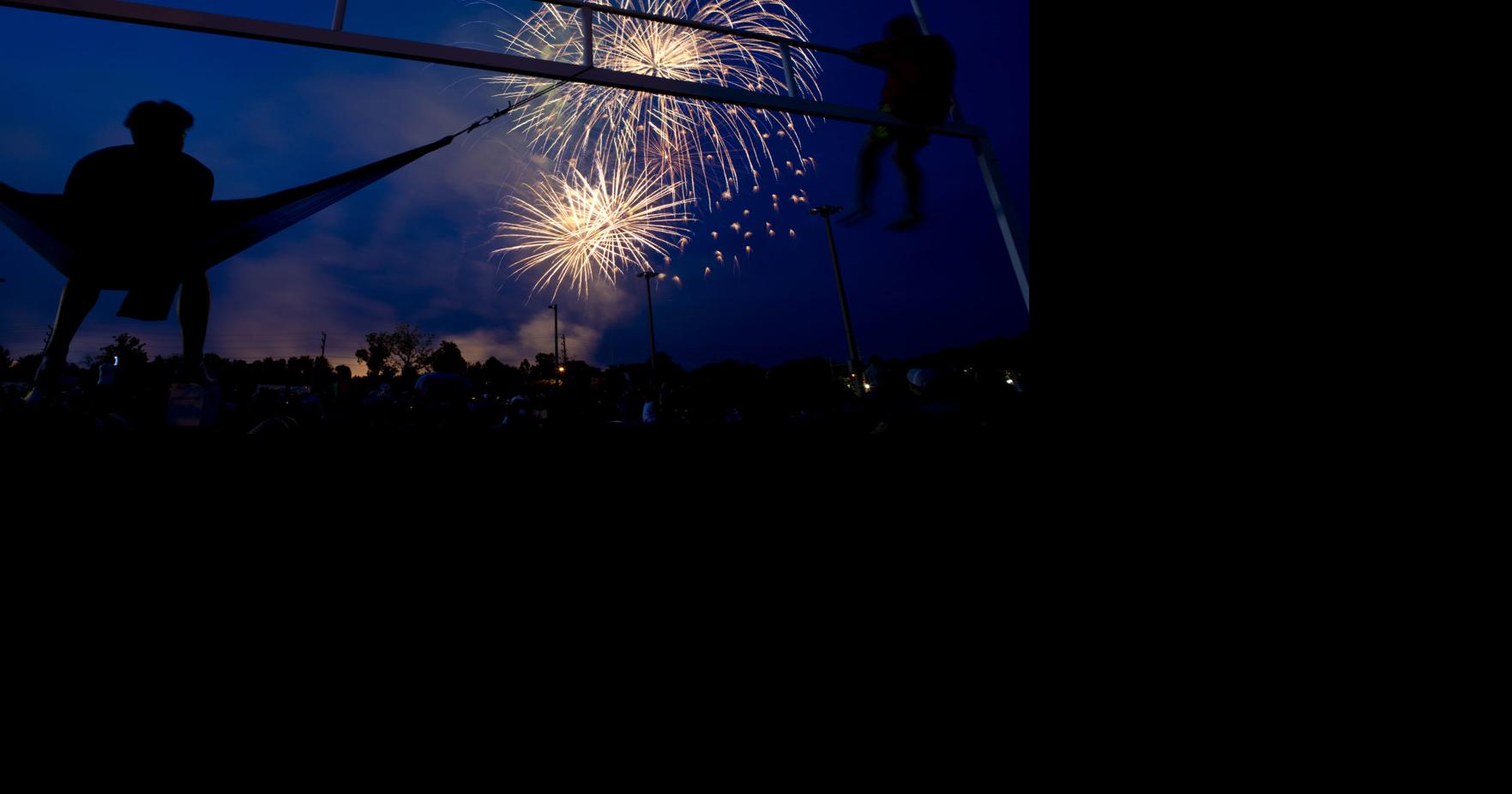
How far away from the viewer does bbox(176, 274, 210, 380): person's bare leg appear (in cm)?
395

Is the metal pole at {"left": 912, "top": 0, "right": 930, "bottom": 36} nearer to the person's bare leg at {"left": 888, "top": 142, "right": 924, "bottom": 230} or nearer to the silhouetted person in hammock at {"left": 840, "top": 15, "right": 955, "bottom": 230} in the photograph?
the silhouetted person in hammock at {"left": 840, "top": 15, "right": 955, "bottom": 230}

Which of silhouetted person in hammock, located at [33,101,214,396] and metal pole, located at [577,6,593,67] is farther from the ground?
metal pole, located at [577,6,593,67]

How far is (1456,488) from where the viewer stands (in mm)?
567

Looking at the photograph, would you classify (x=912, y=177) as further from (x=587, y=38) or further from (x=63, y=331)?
(x=63, y=331)

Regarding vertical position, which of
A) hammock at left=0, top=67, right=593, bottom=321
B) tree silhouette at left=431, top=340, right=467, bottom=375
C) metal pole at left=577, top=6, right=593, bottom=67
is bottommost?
tree silhouette at left=431, top=340, right=467, bottom=375

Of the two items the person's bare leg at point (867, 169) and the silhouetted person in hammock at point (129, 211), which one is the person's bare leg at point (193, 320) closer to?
the silhouetted person in hammock at point (129, 211)

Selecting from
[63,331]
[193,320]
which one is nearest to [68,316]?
[63,331]

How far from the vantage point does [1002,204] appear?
6512 mm

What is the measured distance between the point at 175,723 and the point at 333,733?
20cm

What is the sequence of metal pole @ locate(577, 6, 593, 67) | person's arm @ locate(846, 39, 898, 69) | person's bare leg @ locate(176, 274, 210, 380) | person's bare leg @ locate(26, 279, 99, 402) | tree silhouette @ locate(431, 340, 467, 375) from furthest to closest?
tree silhouette @ locate(431, 340, 467, 375)
person's arm @ locate(846, 39, 898, 69)
metal pole @ locate(577, 6, 593, 67)
person's bare leg @ locate(176, 274, 210, 380)
person's bare leg @ locate(26, 279, 99, 402)

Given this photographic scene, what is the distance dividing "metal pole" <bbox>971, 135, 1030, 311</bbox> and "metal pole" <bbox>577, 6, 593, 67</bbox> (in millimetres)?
4397

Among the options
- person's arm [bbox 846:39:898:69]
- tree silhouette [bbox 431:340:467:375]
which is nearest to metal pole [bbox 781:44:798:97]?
person's arm [bbox 846:39:898:69]

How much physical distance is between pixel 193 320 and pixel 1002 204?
7.93 metres

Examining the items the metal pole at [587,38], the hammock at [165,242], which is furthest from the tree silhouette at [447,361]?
the metal pole at [587,38]
